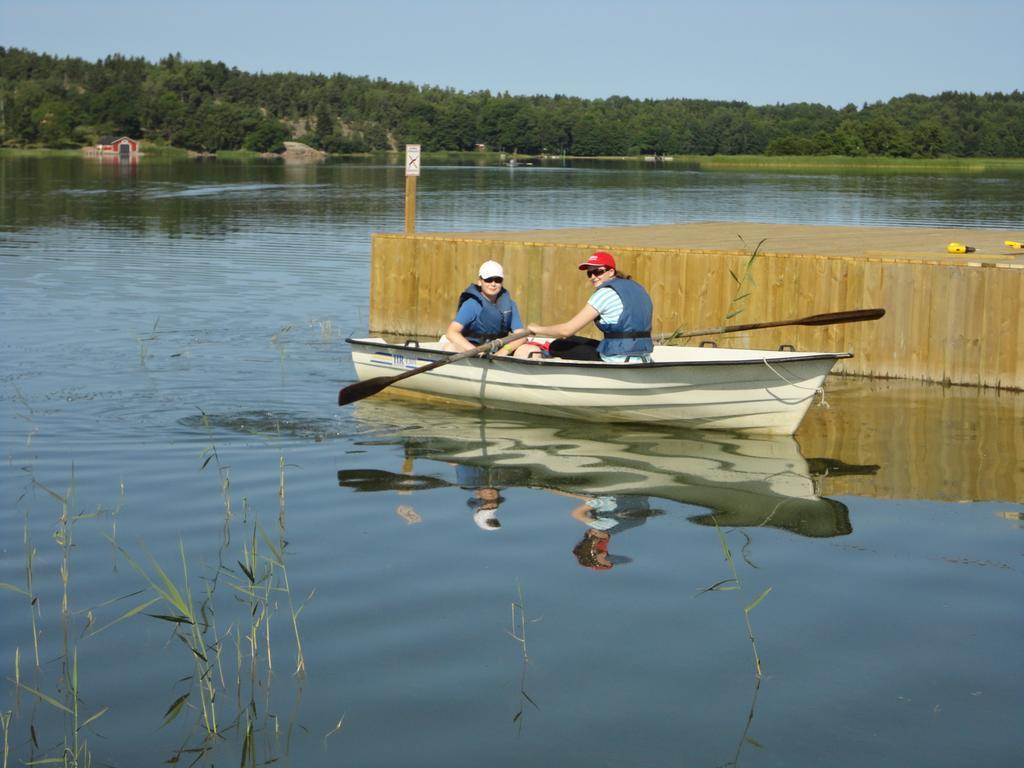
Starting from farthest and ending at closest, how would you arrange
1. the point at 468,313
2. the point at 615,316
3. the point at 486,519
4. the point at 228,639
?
the point at 468,313, the point at 615,316, the point at 486,519, the point at 228,639

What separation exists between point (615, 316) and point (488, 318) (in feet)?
5.83

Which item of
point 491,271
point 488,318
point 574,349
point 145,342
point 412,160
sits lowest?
point 145,342

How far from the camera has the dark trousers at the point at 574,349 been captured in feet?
50.0

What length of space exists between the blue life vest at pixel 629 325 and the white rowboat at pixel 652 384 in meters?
0.25

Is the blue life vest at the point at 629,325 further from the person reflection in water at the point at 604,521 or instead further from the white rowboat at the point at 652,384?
the person reflection in water at the point at 604,521

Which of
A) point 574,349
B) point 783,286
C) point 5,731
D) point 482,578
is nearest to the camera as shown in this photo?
point 5,731

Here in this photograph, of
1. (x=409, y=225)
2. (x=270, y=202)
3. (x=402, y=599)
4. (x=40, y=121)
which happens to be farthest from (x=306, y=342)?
(x=40, y=121)

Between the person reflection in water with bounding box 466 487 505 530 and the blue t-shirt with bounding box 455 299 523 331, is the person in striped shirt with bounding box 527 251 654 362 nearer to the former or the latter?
the blue t-shirt with bounding box 455 299 523 331

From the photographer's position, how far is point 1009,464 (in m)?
13.2

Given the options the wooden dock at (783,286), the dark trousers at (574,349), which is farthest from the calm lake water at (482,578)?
the dark trousers at (574,349)

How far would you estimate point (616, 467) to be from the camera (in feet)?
42.5

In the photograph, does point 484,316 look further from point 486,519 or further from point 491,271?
point 486,519

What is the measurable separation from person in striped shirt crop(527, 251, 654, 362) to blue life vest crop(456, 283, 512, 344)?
118 centimetres

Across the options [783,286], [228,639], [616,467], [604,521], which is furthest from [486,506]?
[783,286]
